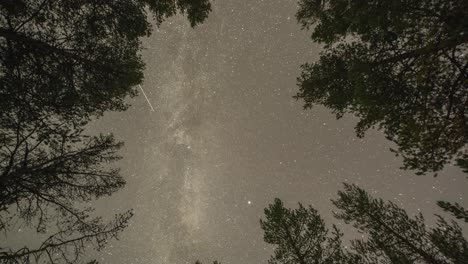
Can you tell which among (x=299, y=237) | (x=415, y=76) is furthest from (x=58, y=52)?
(x=299, y=237)

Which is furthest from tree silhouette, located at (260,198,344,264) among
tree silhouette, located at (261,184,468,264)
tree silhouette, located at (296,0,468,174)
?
tree silhouette, located at (296,0,468,174)

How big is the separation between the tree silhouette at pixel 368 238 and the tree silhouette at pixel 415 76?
479 centimetres

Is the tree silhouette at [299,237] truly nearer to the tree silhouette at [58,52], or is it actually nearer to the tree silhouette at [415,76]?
the tree silhouette at [415,76]

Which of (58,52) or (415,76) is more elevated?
(58,52)

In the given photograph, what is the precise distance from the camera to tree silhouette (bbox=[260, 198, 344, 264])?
902cm

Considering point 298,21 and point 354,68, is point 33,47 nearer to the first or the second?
point 354,68

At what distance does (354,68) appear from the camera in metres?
4.93

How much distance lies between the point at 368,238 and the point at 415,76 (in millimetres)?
6578

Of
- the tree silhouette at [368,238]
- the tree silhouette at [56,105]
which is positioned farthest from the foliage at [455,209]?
the tree silhouette at [56,105]

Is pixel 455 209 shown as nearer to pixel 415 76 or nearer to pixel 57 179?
pixel 415 76

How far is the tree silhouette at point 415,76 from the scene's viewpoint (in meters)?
4.44

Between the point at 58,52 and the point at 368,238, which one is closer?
the point at 58,52

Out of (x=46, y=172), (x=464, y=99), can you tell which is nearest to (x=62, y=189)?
(x=46, y=172)

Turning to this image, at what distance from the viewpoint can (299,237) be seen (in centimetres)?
960
